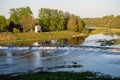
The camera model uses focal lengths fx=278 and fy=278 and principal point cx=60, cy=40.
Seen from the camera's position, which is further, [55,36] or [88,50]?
[55,36]

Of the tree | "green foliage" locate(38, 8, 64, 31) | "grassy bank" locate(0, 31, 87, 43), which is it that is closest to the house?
"grassy bank" locate(0, 31, 87, 43)

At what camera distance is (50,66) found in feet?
108

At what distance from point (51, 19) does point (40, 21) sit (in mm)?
5036

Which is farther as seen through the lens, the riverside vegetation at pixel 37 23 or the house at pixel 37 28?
the house at pixel 37 28

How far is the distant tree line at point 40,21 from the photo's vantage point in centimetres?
8125

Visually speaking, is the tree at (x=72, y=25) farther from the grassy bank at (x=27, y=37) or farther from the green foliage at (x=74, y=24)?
the grassy bank at (x=27, y=37)

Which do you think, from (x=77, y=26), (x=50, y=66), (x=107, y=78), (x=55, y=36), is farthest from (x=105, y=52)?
(x=77, y=26)

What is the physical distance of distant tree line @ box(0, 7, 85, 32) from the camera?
81.2 m

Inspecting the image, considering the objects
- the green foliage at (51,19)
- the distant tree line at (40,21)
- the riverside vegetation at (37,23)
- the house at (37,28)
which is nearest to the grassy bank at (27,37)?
the riverside vegetation at (37,23)

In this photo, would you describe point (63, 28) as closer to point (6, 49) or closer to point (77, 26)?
point (77, 26)

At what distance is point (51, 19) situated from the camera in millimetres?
94688

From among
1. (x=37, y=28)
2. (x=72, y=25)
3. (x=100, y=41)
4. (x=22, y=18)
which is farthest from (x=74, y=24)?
(x=100, y=41)

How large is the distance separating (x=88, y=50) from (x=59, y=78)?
25351 millimetres

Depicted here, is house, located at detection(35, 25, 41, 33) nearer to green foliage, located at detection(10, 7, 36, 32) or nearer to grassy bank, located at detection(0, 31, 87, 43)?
green foliage, located at detection(10, 7, 36, 32)
